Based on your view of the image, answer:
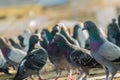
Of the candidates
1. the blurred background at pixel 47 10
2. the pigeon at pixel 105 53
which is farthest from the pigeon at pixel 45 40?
the blurred background at pixel 47 10

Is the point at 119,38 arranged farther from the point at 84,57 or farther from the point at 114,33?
the point at 84,57

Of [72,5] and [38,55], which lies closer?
[38,55]

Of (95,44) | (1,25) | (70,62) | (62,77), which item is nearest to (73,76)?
(62,77)

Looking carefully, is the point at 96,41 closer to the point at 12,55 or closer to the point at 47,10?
the point at 12,55

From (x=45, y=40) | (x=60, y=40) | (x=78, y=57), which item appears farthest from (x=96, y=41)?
(x=45, y=40)

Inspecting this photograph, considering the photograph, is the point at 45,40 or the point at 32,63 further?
the point at 45,40

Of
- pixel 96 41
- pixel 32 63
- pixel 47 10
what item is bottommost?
pixel 47 10

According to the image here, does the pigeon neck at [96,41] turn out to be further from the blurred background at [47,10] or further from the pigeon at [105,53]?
the blurred background at [47,10]

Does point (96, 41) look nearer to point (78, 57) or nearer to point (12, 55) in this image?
point (78, 57)

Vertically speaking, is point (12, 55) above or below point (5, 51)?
below

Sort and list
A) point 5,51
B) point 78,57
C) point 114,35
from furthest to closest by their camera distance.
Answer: point 5,51 → point 114,35 → point 78,57

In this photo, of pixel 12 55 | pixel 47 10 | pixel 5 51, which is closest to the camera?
pixel 12 55

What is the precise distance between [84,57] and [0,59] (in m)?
4.95

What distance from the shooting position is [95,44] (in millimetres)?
14625
